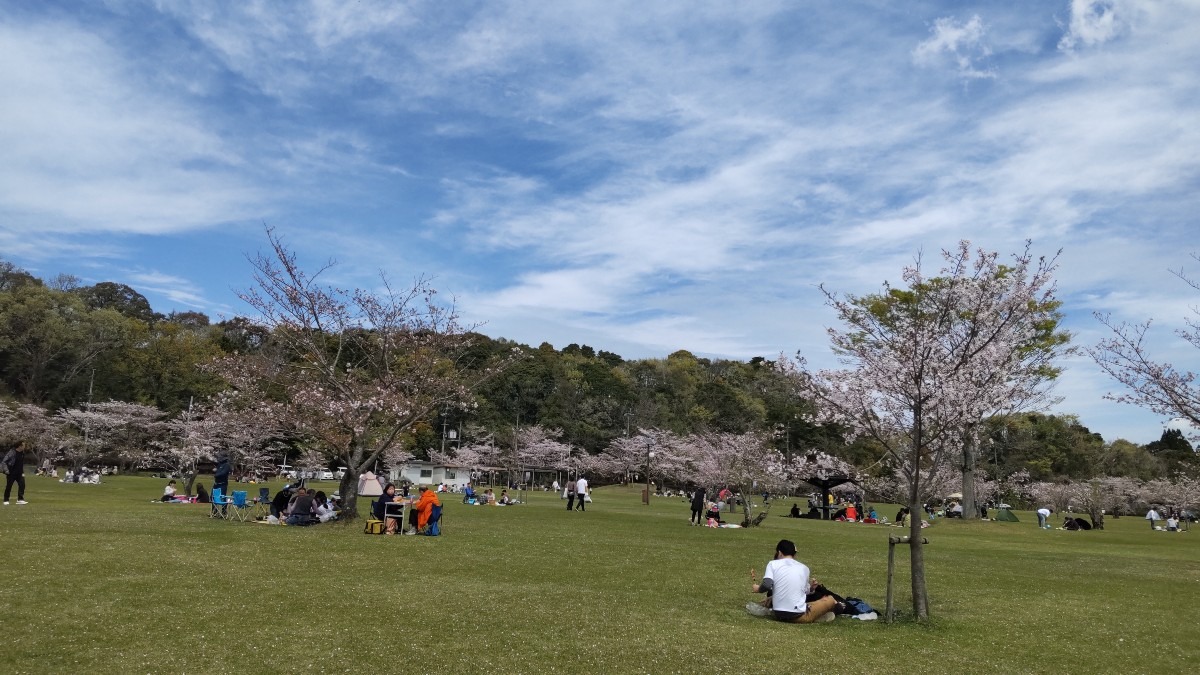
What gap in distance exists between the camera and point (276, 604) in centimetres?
846

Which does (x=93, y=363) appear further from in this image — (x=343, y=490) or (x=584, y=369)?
(x=343, y=490)

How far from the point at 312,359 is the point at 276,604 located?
14444 millimetres

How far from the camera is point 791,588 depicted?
353 inches

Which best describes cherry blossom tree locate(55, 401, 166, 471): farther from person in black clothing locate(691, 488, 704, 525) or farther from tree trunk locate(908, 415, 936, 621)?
tree trunk locate(908, 415, 936, 621)

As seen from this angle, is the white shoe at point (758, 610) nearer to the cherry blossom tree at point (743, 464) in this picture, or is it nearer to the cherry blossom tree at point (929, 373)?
the cherry blossom tree at point (929, 373)

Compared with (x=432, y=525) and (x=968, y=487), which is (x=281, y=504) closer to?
(x=432, y=525)

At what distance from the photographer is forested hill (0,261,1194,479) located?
66625 millimetres

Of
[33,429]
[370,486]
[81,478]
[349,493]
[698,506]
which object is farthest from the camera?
[33,429]

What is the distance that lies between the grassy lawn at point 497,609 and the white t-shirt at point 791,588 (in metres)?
0.30

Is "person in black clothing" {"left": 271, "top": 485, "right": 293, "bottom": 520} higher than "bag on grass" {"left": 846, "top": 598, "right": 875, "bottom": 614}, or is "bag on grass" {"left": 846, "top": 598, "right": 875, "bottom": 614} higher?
"bag on grass" {"left": 846, "top": 598, "right": 875, "bottom": 614}

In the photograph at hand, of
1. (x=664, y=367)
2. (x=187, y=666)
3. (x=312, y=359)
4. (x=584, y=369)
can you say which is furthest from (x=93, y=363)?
(x=187, y=666)

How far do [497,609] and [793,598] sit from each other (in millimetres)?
3535

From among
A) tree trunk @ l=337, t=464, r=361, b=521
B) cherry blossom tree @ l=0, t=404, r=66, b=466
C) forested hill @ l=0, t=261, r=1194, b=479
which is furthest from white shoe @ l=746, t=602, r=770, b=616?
cherry blossom tree @ l=0, t=404, r=66, b=466

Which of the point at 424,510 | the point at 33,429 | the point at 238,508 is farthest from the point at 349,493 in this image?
the point at 33,429
